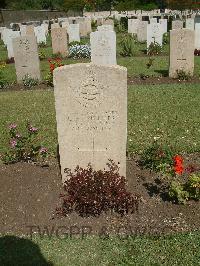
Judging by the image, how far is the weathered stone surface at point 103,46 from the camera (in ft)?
44.2

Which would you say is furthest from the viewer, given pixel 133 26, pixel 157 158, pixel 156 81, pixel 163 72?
pixel 133 26

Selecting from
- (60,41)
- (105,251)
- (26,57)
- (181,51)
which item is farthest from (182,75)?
(105,251)

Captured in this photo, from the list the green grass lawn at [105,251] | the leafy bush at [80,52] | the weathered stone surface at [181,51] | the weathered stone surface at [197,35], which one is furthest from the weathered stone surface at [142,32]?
the green grass lawn at [105,251]

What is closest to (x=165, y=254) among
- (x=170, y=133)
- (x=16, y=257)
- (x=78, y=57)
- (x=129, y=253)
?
(x=129, y=253)

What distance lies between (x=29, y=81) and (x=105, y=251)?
10.1m

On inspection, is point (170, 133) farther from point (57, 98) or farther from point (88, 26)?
point (88, 26)

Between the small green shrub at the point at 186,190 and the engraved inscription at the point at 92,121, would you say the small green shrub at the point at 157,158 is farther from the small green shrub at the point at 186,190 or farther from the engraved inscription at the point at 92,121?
the engraved inscription at the point at 92,121

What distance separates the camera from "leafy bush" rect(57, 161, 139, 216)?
5.34 meters

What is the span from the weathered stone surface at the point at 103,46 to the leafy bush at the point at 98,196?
8.46 m

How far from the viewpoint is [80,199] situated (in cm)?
539

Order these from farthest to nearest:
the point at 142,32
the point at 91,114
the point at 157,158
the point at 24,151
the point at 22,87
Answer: the point at 142,32
the point at 22,87
the point at 24,151
the point at 157,158
the point at 91,114

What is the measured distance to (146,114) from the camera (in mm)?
9883

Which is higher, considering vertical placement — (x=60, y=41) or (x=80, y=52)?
(x=60, y=41)

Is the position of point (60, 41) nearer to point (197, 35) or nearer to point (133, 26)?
point (197, 35)
